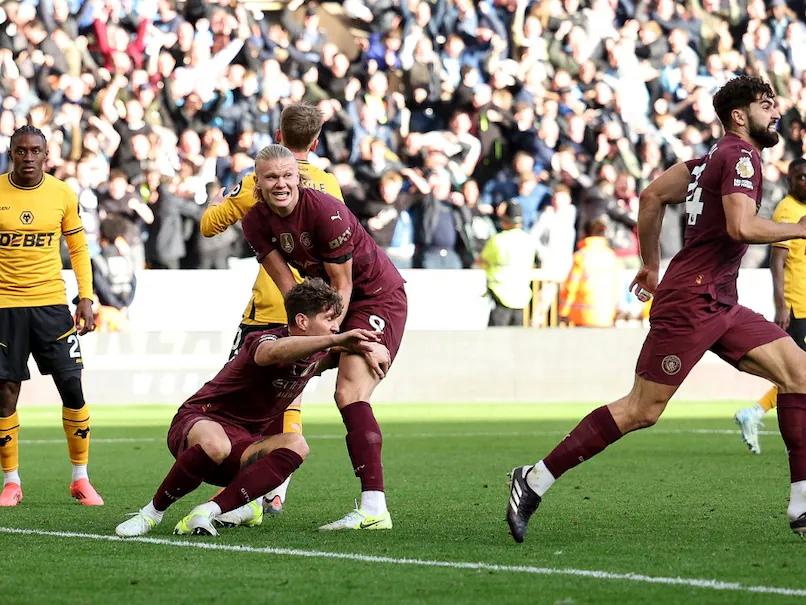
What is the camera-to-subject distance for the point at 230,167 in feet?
67.7

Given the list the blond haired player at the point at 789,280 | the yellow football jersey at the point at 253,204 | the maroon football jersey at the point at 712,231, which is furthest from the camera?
the blond haired player at the point at 789,280

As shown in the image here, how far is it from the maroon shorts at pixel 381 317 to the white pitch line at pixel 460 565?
1.37 m

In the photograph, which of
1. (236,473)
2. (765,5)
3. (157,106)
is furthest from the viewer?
(765,5)

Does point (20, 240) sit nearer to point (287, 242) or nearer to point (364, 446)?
point (287, 242)

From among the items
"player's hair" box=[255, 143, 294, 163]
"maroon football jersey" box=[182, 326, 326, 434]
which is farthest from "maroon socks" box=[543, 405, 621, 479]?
"player's hair" box=[255, 143, 294, 163]

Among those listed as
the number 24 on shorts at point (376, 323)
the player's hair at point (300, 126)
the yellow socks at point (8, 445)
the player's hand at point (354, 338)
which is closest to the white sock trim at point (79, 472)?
the yellow socks at point (8, 445)

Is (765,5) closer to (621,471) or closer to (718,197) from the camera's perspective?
(621,471)

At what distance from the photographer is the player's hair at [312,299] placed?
7.34m

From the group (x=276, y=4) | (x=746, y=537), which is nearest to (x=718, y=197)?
(x=746, y=537)

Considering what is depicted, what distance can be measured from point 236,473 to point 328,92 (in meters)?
15.2

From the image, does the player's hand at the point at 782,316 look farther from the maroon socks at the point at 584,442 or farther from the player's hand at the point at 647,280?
the maroon socks at the point at 584,442

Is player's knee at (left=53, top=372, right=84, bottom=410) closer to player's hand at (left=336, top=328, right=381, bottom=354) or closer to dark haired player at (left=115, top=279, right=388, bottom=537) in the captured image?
dark haired player at (left=115, top=279, right=388, bottom=537)

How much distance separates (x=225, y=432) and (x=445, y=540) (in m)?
1.19

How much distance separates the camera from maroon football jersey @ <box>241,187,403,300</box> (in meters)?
7.80
